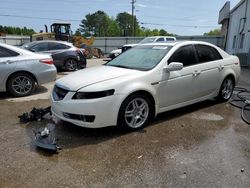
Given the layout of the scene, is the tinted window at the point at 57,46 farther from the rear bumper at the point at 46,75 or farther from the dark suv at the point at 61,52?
the rear bumper at the point at 46,75

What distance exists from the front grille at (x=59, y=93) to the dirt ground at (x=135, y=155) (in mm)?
583

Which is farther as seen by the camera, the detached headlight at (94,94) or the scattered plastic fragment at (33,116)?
the scattered plastic fragment at (33,116)

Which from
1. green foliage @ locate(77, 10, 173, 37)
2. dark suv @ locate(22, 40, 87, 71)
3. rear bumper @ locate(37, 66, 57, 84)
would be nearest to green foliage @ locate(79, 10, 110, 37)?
green foliage @ locate(77, 10, 173, 37)

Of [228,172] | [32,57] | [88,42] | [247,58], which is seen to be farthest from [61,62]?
[88,42]

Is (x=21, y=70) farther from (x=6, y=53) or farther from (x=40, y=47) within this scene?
(x=40, y=47)

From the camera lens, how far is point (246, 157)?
3467 mm

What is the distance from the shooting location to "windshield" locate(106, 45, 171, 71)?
4664mm

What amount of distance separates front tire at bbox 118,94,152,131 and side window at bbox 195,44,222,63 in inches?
70.9

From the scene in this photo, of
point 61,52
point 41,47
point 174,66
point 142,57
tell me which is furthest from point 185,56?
point 41,47

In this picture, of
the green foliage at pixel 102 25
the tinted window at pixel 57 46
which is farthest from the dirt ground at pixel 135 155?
the green foliage at pixel 102 25

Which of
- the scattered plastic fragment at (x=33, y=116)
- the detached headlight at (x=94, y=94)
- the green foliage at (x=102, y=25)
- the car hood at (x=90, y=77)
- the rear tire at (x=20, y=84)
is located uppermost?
the green foliage at (x=102, y=25)

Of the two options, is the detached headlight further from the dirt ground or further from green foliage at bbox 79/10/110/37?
green foliage at bbox 79/10/110/37

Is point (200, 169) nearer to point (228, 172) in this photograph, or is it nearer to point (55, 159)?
point (228, 172)

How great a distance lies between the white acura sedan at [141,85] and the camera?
390cm
